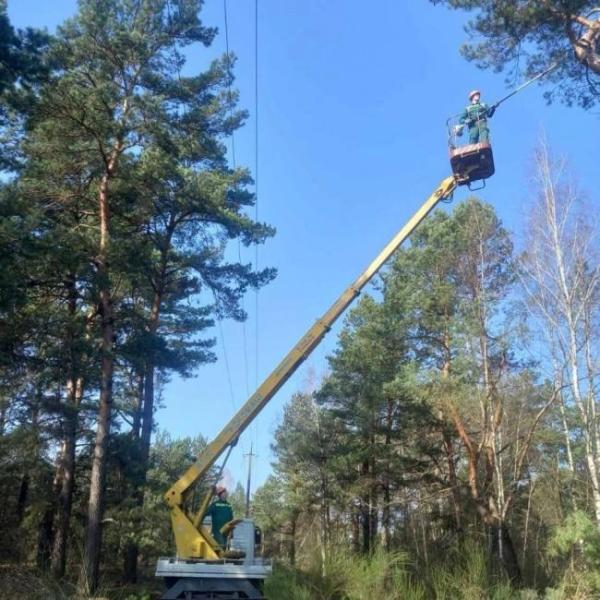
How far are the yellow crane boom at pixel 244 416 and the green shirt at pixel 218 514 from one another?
30 centimetres

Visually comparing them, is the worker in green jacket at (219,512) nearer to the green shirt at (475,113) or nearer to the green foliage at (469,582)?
Result: the green foliage at (469,582)

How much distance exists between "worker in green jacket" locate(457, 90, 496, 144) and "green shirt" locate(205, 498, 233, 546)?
8253 millimetres

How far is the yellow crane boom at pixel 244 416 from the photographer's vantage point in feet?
34.8

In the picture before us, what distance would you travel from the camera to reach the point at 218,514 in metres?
11.4

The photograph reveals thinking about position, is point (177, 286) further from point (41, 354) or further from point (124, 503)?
point (124, 503)

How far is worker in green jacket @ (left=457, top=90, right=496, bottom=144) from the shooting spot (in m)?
11.1

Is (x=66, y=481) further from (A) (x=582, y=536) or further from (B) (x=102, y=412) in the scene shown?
(A) (x=582, y=536)

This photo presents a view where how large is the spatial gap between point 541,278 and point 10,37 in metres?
12.0

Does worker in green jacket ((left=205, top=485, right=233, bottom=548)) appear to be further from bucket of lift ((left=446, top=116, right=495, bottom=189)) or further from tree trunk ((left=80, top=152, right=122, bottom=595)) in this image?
bucket of lift ((left=446, top=116, right=495, bottom=189))

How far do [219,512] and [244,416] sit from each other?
6.08 feet

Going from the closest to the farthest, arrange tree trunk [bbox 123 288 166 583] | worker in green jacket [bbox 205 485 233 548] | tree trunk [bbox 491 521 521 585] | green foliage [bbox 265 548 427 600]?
green foliage [bbox 265 548 427 600]
worker in green jacket [bbox 205 485 233 548]
tree trunk [bbox 491 521 521 585]
tree trunk [bbox 123 288 166 583]

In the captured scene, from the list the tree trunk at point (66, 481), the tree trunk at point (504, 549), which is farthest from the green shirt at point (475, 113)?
the tree trunk at point (66, 481)

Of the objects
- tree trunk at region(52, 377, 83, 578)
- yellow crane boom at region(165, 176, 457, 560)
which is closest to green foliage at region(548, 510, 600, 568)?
yellow crane boom at region(165, 176, 457, 560)

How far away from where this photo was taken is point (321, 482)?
26.1m
